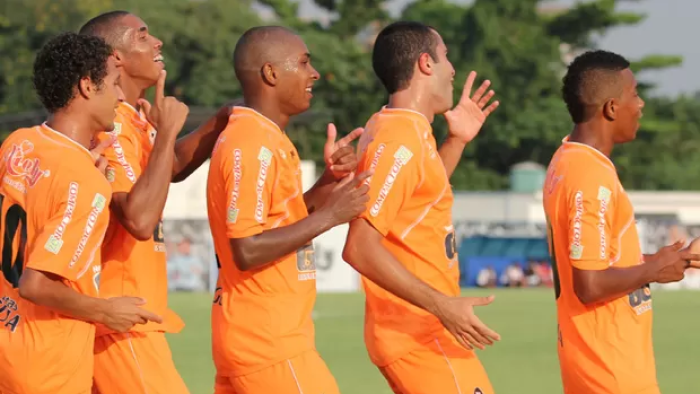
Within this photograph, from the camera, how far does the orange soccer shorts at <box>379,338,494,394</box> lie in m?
6.71

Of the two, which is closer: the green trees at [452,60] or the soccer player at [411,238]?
the soccer player at [411,238]

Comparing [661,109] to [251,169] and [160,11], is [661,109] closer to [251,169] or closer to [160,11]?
[160,11]

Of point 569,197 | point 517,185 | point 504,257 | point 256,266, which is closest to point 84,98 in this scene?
point 256,266

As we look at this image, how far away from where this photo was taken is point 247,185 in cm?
659

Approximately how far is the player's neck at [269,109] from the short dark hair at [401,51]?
0.55 meters

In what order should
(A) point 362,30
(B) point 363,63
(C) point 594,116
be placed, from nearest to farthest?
(C) point 594,116
(B) point 363,63
(A) point 362,30

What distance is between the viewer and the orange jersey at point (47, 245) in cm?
595

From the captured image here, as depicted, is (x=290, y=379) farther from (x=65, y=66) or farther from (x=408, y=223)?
(x=65, y=66)

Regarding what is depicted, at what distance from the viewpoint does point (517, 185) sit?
158 ft

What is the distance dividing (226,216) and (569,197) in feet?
5.54

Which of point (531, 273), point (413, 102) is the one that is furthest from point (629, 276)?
point (531, 273)

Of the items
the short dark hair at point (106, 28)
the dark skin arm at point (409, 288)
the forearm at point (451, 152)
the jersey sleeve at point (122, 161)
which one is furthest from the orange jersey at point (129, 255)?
the forearm at point (451, 152)

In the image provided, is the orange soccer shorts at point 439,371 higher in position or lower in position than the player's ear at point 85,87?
lower

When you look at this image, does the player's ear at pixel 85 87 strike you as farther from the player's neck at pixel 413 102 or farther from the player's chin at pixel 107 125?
the player's neck at pixel 413 102
